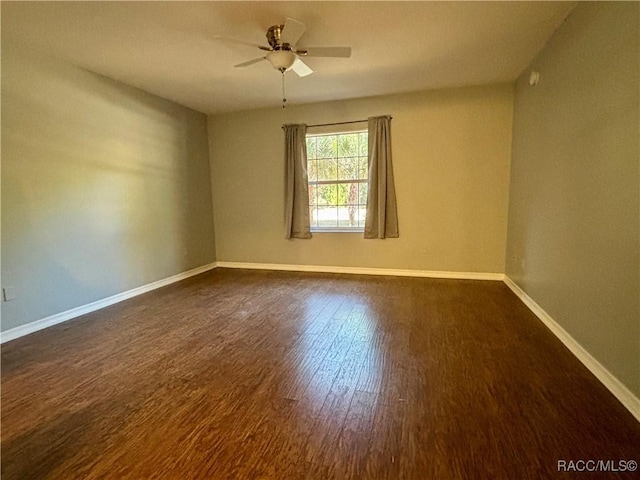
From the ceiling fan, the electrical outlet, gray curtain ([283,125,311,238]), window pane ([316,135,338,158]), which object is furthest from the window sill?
the electrical outlet

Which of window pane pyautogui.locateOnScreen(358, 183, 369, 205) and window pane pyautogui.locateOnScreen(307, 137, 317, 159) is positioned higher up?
window pane pyautogui.locateOnScreen(307, 137, 317, 159)

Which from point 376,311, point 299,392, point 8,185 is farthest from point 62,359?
point 376,311

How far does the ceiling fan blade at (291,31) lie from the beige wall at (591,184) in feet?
6.40

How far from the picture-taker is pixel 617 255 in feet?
6.12

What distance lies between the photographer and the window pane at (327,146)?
197 inches

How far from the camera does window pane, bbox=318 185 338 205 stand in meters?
5.10

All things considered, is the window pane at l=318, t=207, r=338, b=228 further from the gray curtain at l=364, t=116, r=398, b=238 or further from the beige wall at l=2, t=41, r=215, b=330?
the beige wall at l=2, t=41, r=215, b=330

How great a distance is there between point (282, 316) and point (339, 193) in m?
2.46

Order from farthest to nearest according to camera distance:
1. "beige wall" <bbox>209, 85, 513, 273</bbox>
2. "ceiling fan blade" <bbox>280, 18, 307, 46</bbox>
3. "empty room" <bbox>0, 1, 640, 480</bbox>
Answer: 1. "beige wall" <bbox>209, 85, 513, 273</bbox>
2. "ceiling fan blade" <bbox>280, 18, 307, 46</bbox>
3. "empty room" <bbox>0, 1, 640, 480</bbox>

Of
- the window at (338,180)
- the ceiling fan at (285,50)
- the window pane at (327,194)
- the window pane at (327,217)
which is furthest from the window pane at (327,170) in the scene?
the ceiling fan at (285,50)

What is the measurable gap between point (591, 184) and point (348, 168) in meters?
3.22

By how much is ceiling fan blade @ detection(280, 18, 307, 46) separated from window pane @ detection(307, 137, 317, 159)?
98.7 inches

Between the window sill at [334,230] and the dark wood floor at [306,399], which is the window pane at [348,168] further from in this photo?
the dark wood floor at [306,399]

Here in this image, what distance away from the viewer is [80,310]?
3.40 meters
